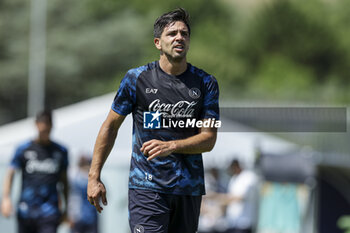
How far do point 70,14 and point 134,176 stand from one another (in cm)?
4640

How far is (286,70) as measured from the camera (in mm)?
57781

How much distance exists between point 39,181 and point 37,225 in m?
0.57

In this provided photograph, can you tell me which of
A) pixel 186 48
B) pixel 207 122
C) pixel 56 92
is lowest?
pixel 207 122

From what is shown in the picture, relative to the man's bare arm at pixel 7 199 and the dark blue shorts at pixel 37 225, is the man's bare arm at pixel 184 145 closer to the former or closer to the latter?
the dark blue shorts at pixel 37 225

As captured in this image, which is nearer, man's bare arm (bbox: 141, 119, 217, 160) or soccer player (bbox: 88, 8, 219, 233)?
man's bare arm (bbox: 141, 119, 217, 160)

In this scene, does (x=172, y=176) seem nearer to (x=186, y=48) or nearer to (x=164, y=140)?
(x=164, y=140)

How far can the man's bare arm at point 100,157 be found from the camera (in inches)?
187

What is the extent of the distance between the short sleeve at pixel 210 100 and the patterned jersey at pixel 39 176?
Result: 4.29 m

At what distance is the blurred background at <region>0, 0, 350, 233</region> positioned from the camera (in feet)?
46.5

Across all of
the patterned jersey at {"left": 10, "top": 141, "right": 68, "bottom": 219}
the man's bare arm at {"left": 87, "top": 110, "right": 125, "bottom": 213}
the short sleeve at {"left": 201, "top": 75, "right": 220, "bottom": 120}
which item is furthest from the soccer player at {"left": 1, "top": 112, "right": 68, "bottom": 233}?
the short sleeve at {"left": 201, "top": 75, "right": 220, "bottom": 120}

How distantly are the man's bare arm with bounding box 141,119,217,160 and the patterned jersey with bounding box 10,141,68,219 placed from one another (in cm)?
420

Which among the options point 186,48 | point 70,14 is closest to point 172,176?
point 186,48

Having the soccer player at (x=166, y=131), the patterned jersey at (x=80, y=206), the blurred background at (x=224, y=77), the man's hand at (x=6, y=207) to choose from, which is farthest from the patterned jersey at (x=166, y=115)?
the patterned jersey at (x=80, y=206)

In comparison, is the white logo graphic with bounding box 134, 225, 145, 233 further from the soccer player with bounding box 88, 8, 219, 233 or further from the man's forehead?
the man's forehead
